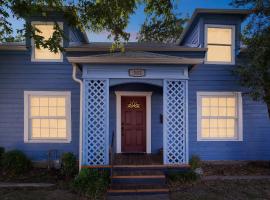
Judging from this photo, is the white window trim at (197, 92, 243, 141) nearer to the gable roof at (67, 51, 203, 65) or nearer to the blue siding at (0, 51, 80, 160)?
the gable roof at (67, 51, 203, 65)

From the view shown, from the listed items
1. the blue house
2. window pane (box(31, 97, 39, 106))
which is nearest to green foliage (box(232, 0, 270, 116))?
the blue house

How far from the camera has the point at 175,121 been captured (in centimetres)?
676

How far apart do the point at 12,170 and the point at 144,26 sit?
54.0 ft

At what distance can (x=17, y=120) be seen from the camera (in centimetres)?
833

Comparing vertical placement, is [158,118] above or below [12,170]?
above

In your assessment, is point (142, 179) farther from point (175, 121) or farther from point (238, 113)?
point (238, 113)

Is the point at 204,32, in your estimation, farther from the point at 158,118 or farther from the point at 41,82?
the point at 41,82

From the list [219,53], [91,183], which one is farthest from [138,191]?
Answer: [219,53]

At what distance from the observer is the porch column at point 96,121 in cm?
652

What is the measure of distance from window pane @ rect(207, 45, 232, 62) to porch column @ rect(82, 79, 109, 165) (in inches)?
179

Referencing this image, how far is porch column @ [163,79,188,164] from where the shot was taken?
6668 mm

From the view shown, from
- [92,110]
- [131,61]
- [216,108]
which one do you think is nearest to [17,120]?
[92,110]

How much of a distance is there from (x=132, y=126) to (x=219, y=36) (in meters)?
4.98

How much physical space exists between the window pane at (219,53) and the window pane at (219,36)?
22cm
